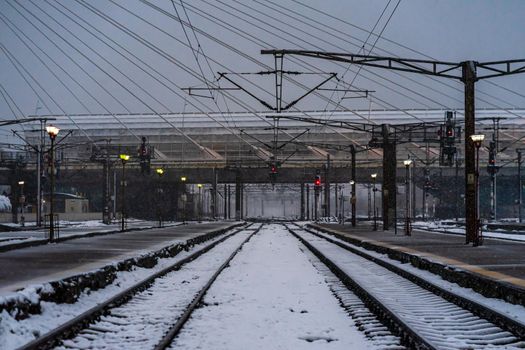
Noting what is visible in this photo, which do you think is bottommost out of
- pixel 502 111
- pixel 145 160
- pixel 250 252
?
pixel 250 252

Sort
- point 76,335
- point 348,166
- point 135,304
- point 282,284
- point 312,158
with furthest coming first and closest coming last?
point 312,158 → point 348,166 → point 282,284 → point 135,304 → point 76,335

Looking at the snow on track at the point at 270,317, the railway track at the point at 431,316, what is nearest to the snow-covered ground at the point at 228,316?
the snow on track at the point at 270,317

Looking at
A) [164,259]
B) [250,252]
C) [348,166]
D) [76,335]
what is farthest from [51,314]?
[348,166]

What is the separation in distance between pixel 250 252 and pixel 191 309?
1614cm

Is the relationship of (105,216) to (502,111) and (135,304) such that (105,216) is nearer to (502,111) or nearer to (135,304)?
(135,304)

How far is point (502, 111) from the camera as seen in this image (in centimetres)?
10025

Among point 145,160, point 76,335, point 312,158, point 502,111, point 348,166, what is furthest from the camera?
point 502,111

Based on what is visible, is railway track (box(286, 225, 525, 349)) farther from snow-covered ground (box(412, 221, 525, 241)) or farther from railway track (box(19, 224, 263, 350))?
snow-covered ground (box(412, 221, 525, 241))

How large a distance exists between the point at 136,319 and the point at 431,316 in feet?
15.3

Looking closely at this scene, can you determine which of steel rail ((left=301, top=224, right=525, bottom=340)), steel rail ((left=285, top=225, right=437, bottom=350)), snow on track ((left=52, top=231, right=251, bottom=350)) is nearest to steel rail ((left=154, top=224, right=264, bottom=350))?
snow on track ((left=52, top=231, right=251, bottom=350))

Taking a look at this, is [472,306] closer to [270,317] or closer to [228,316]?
[270,317]

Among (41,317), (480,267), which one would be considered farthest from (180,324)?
(480,267)

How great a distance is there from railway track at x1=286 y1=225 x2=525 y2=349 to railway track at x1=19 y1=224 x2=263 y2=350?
3.09m

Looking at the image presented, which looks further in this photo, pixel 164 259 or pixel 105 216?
pixel 105 216
